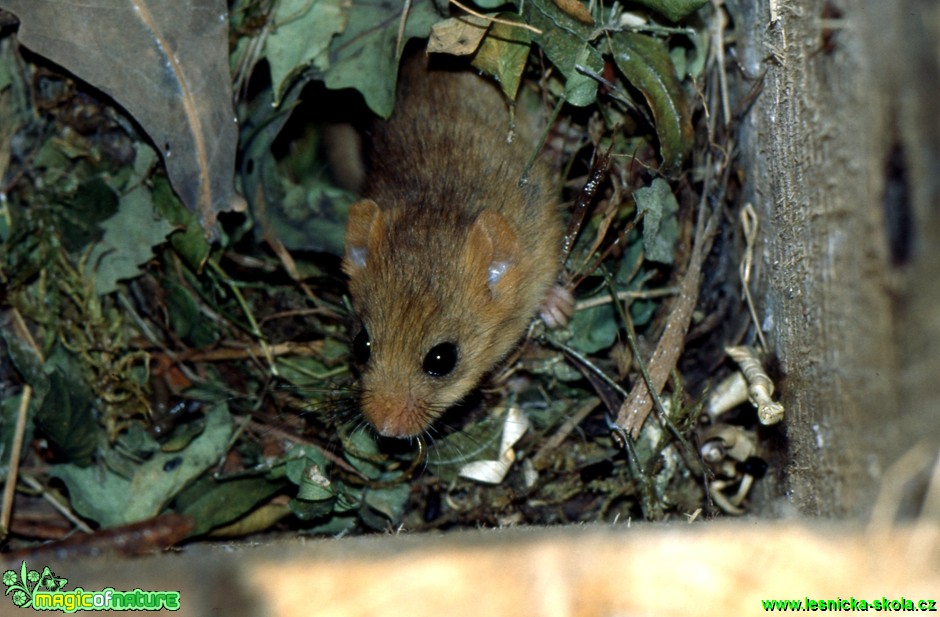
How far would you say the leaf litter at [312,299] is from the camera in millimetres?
3516

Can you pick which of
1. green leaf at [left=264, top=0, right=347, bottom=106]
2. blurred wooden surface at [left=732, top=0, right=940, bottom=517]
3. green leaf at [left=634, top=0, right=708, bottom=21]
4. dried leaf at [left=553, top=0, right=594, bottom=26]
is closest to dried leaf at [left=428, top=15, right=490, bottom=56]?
dried leaf at [left=553, top=0, right=594, bottom=26]

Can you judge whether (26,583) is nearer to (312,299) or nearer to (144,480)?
(144,480)

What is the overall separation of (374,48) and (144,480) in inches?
77.8

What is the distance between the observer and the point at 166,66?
3.71 metres

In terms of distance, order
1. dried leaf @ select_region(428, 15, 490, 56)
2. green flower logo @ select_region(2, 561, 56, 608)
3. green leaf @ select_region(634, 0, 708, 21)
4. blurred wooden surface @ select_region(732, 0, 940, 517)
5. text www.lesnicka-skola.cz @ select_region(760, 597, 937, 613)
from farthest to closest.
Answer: dried leaf @ select_region(428, 15, 490, 56), green leaf @ select_region(634, 0, 708, 21), blurred wooden surface @ select_region(732, 0, 940, 517), green flower logo @ select_region(2, 561, 56, 608), text www.lesnicka-skola.cz @ select_region(760, 597, 937, 613)

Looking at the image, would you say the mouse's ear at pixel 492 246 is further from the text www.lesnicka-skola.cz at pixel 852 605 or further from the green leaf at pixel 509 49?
the text www.lesnicka-skola.cz at pixel 852 605

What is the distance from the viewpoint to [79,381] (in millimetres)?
3840

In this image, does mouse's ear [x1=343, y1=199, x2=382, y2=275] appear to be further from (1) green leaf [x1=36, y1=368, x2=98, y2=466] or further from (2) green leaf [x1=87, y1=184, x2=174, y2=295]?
(1) green leaf [x1=36, y1=368, x2=98, y2=466]

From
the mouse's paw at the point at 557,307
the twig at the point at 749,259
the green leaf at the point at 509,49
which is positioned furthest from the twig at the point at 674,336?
the green leaf at the point at 509,49

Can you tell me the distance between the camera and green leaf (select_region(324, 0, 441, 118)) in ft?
12.2

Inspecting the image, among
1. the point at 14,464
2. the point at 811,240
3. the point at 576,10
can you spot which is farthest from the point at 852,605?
the point at 14,464

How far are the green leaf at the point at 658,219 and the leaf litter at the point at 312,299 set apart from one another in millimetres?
10

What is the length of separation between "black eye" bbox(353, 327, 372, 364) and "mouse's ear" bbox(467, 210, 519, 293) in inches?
20.4

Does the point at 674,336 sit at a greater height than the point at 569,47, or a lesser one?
lesser
